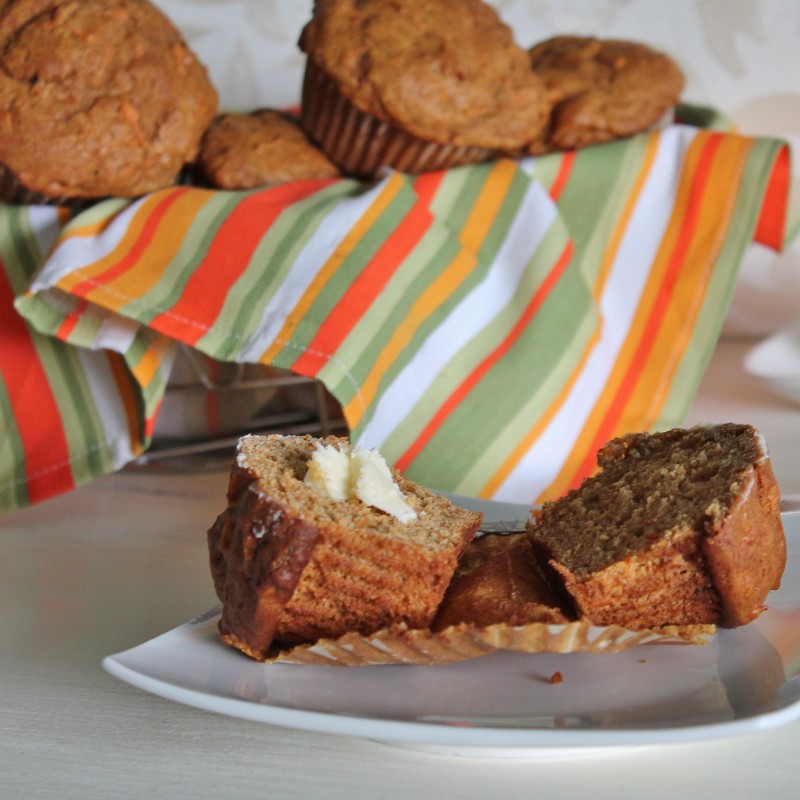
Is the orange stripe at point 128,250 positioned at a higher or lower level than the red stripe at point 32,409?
higher

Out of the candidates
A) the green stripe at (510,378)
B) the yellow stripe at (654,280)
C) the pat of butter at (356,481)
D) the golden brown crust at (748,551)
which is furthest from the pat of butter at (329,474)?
the yellow stripe at (654,280)

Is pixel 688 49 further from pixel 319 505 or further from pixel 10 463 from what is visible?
pixel 319 505

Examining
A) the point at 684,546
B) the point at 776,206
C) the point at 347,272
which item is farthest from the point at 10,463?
the point at 776,206

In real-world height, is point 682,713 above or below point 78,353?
above

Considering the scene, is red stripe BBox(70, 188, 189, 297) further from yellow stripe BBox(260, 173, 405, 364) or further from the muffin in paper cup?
yellow stripe BBox(260, 173, 405, 364)

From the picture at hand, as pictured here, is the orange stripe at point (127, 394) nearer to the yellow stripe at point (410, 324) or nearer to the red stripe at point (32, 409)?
the red stripe at point (32, 409)

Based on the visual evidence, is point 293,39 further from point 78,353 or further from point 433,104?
point 78,353

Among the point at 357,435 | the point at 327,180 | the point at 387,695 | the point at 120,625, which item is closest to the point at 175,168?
the point at 327,180
